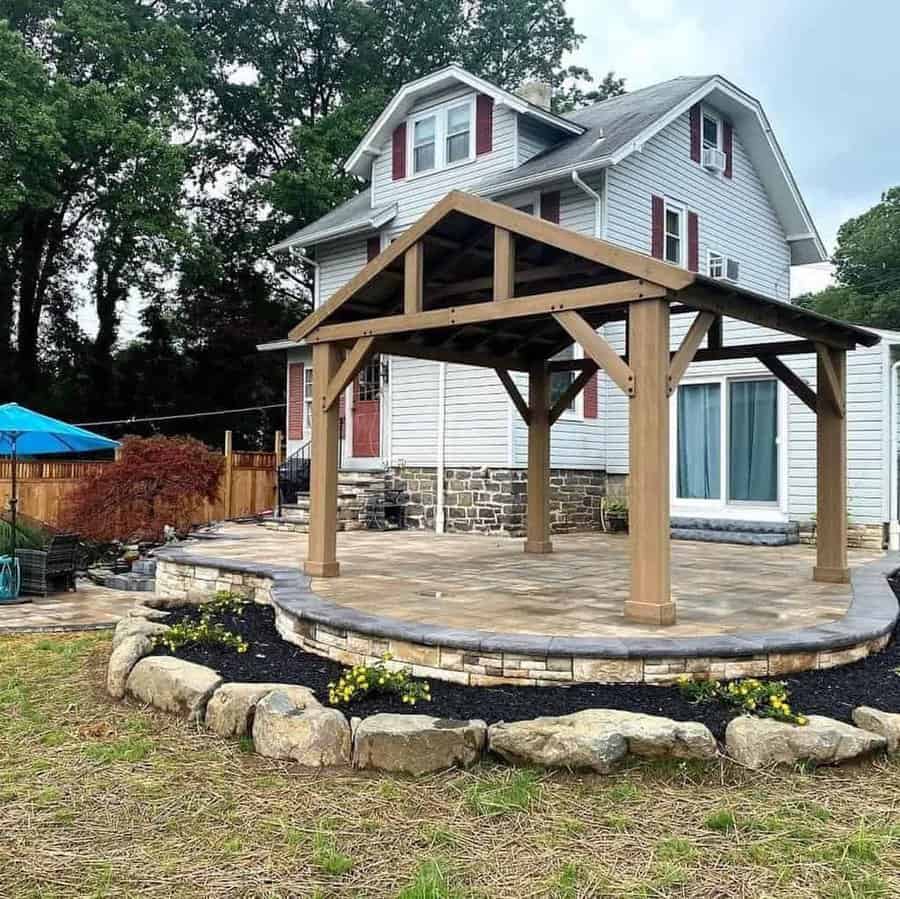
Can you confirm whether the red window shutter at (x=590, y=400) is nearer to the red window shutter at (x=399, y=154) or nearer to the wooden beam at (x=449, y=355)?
the wooden beam at (x=449, y=355)

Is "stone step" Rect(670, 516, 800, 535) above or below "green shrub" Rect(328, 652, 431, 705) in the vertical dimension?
above

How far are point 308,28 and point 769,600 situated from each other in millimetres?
22668

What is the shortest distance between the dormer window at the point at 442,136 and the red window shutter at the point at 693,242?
11.8ft

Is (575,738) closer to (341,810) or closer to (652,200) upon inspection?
(341,810)

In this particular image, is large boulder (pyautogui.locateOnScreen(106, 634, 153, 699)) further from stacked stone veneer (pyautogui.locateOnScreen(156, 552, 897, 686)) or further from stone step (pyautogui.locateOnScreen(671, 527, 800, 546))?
stone step (pyautogui.locateOnScreen(671, 527, 800, 546))

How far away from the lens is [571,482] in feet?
39.2

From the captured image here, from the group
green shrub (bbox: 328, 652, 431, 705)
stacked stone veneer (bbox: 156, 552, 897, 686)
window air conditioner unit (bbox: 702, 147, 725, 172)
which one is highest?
window air conditioner unit (bbox: 702, 147, 725, 172)

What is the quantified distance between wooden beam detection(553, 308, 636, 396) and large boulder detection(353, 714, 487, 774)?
89.0 inches

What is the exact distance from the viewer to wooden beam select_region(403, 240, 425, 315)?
6129 mm

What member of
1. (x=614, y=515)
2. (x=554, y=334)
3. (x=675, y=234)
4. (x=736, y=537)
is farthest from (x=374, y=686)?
(x=675, y=234)

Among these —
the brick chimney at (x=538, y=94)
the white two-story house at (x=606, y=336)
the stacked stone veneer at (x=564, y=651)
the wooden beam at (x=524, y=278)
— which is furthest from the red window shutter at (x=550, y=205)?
the stacked stone veneer at (x=564, y=651)

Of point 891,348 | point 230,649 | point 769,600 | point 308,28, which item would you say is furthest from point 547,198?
point 308,28

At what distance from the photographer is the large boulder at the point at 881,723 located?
3578mm

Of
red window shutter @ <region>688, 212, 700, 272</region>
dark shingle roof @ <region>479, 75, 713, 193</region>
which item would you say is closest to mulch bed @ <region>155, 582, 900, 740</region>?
dark shingle roof @ <region>479, 75, 713, 193</region>
